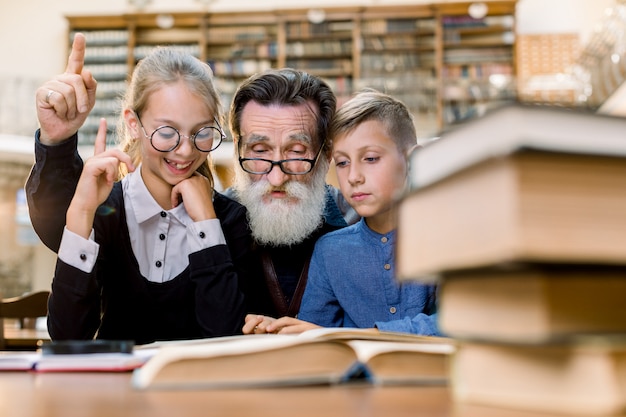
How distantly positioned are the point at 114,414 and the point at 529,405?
0.30 m

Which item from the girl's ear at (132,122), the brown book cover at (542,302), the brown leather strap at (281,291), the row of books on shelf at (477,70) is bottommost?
the brown leather strap at (281,291)

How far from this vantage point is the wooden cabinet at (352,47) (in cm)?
864

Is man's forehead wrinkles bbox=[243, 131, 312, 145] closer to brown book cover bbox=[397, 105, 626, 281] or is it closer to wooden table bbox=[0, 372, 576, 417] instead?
wooden table bbox=[0, 372, 576, 417]

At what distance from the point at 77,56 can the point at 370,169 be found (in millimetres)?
811

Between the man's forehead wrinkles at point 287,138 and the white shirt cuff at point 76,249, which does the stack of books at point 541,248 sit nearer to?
the white shirt cuff at point 76,249

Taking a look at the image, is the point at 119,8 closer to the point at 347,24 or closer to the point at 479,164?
the point at 347,24

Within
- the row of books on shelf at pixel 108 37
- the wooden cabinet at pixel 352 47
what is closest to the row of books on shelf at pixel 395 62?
the wooden cabinet at pixel 352 47

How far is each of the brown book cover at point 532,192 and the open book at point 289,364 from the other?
250 mm

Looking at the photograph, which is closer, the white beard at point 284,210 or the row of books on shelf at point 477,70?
the white beard at point 284,210

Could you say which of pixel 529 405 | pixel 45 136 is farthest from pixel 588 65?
pixel 529 405

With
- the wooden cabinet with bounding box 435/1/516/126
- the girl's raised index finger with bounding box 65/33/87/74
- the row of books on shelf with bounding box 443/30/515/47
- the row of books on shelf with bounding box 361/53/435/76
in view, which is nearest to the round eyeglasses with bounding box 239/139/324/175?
the girl's raised index finger with bounding box 65/33/87/74

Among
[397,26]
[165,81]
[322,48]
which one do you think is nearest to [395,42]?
[397,26]

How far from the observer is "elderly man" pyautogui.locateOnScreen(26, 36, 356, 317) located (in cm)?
191

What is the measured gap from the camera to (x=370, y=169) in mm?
1895
